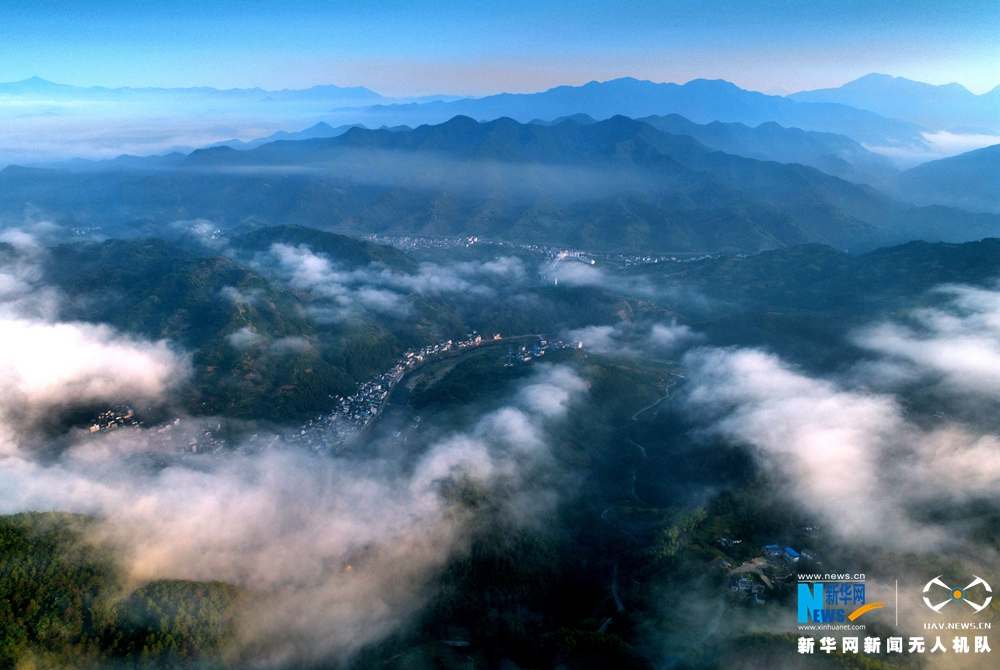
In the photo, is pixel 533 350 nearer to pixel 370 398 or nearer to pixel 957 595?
pixel 370 398

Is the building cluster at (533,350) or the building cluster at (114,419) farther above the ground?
the building cluster at (114,419)

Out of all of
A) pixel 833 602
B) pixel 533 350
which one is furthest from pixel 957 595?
pixel 533 350

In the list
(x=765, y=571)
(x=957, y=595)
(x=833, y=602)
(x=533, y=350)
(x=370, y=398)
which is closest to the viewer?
(x=957, y=595)

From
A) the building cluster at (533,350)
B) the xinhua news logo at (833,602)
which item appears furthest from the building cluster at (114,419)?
the xinhua news logo at (833,602)

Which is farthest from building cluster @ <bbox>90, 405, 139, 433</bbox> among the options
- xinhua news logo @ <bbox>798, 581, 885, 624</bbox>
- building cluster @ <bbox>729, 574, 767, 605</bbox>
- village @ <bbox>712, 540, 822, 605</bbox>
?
xinhua news logo @ <bbox>798, 581, 885, 624</bbox>

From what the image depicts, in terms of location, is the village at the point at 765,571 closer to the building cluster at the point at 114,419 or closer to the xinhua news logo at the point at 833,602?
the xinhua news logo at the point at 833,602

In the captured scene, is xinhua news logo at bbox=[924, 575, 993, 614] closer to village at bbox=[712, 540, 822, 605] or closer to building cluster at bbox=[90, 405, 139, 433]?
village at bbox=[712, 540, 822, 605]

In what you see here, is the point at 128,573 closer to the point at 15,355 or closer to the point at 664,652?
the point at 664,652
